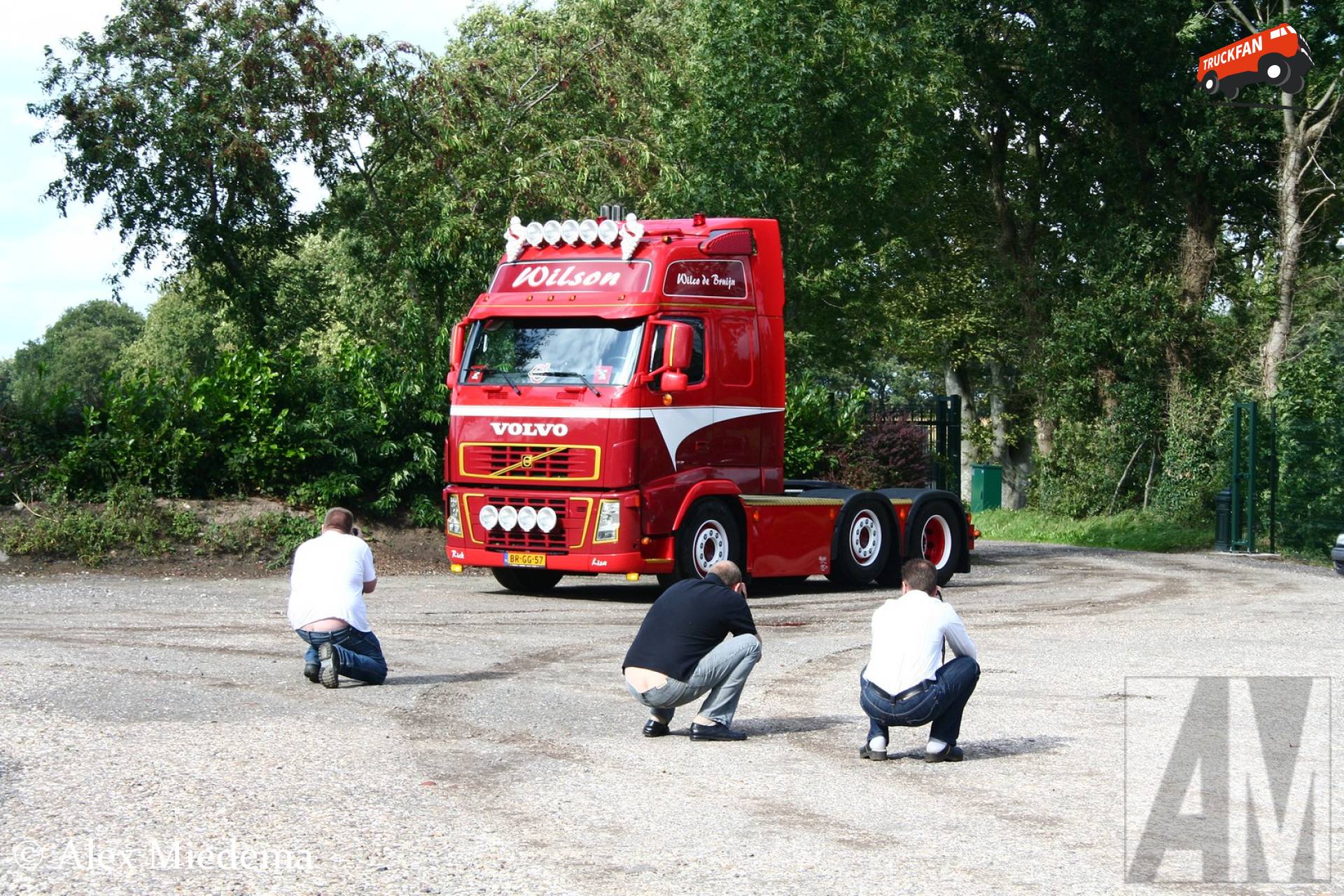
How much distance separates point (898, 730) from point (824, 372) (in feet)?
77.3

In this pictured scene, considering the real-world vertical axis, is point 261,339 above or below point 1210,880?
above

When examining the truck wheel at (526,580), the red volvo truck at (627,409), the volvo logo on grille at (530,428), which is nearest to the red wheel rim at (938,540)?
the red volvo truck at (627,409)

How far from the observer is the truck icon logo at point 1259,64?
32750mm

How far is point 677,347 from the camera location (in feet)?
54.8

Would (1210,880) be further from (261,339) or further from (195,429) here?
(261,339)

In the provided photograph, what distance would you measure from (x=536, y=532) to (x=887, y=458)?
830 cm

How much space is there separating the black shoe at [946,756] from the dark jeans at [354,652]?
4.24 metres

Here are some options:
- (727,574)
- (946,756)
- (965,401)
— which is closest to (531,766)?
(727,574)

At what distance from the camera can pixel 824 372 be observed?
3306cm

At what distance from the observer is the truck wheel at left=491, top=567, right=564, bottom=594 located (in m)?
18.9

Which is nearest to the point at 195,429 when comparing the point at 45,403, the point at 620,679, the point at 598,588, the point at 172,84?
the point at 45,403

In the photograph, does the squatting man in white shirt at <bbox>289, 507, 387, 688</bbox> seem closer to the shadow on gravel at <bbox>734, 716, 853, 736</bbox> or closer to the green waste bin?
the shadow on gravel at <bbox>734, 716, 853, 736</bbox>

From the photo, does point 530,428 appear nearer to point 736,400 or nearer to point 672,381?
point 672,381

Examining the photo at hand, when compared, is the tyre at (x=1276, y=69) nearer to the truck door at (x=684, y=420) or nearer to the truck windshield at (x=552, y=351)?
the truck door at (x=684, y=420)
